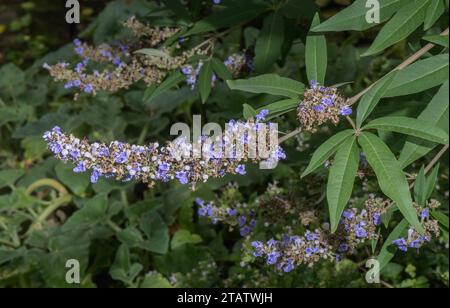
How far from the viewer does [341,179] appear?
5.26 feet

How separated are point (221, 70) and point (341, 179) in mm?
843

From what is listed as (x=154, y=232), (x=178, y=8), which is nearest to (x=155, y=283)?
(x=154, y=232)

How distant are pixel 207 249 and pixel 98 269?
24.7 inches

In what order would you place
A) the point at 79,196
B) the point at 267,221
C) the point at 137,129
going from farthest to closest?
the point at 137,129
the point at 79,196
the point at 267,221

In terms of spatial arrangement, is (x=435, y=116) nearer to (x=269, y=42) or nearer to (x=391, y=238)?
(x=391, y=238)

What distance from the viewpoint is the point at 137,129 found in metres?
4.28

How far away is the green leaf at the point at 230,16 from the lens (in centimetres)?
229

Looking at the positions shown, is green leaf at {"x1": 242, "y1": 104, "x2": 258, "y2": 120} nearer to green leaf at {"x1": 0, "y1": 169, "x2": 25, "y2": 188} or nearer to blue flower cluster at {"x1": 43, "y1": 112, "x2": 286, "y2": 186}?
blue flower cluster at {"x1": 43, "y1": 112, "x2": 286, "y2": 186}

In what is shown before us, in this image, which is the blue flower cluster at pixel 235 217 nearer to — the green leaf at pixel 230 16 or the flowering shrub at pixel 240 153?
the flowering shrub at pixel 240 153

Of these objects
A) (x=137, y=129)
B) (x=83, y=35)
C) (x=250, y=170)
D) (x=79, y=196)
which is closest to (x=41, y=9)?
(x=83, y=35)

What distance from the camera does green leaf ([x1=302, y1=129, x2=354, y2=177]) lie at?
1.58 meters

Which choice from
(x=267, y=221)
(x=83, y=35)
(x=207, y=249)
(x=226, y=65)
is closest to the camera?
(x=267, y=221)
